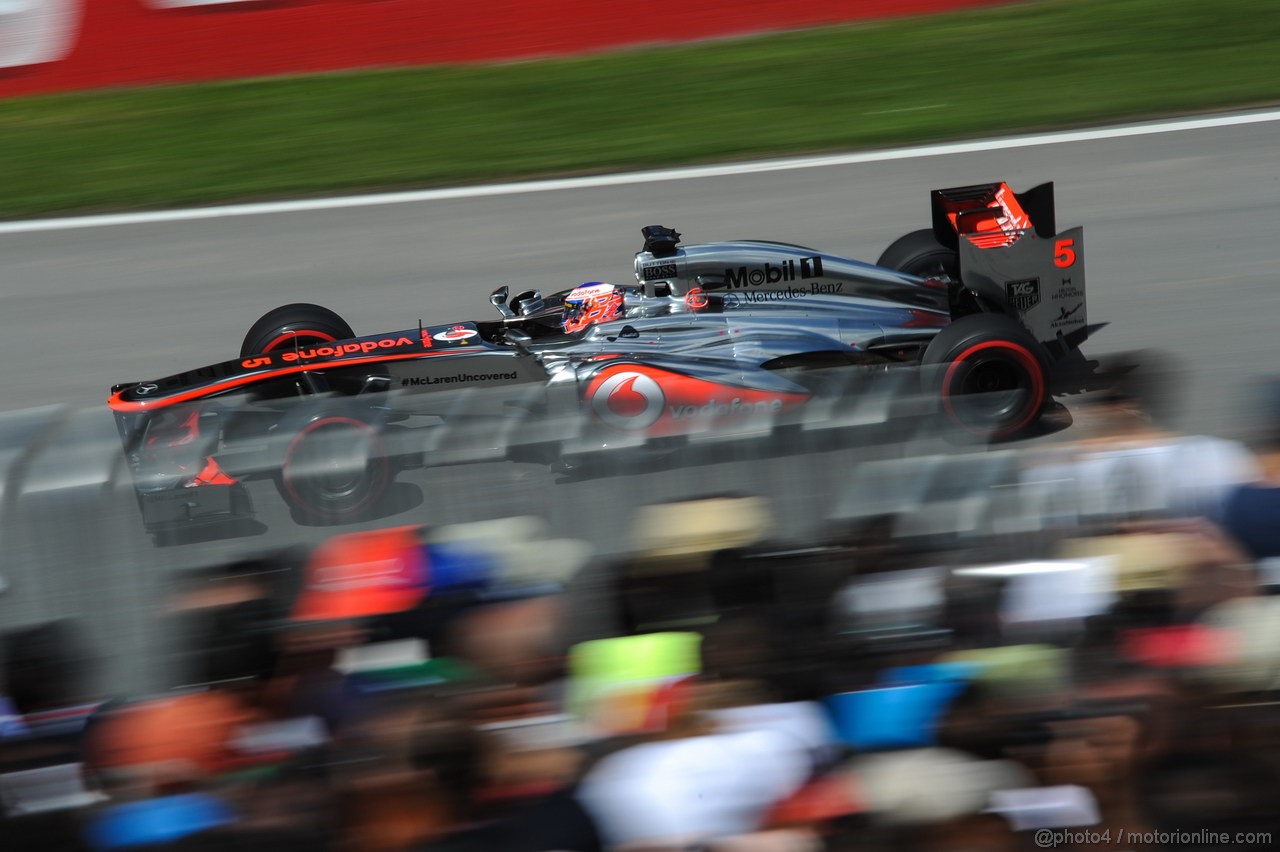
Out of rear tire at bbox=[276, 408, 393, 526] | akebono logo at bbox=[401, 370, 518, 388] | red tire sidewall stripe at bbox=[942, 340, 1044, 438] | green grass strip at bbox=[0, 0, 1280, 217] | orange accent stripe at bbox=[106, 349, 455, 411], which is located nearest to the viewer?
rear tire at bbox=[276, 408, 393, 526]

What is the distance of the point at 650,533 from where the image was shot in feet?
11.6

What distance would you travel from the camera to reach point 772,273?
6.89m

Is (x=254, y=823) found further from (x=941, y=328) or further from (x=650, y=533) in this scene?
(x=941, y=328)

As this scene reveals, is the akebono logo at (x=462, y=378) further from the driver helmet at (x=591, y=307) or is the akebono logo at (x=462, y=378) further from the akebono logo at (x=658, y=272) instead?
the akebono logo at (x=658, y=272)

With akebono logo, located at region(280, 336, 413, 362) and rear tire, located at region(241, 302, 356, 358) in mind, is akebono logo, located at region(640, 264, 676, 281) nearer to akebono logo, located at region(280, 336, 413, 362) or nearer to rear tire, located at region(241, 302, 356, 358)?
akebono logo, located at region(280, 336, 413, 362)

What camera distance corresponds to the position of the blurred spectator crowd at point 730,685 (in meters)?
3.05

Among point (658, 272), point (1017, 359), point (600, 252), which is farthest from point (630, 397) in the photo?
point (600, 252)

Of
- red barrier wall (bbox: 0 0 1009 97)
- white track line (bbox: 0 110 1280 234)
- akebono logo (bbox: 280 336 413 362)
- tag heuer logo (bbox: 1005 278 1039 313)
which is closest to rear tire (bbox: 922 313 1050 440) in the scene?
tag heuer logo (bbox: 1005 278 1039 313)

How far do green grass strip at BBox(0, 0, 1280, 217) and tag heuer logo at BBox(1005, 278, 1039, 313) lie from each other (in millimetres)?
4946

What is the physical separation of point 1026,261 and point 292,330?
3688 millimetres

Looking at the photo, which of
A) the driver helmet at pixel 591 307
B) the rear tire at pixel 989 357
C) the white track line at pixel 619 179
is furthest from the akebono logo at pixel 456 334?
the white track line at pixel 619 179

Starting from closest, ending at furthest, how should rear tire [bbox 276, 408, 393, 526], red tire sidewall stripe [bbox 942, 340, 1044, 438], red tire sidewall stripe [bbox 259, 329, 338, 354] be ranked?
rear tire [bbox 276, 408, 393, 526], red tire sidewall stripe [bbox 942, 340, 1044, 438], red tire sidewall stripe [bbox 259, 329, 338, 354]

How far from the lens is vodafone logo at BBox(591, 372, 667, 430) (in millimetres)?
5988

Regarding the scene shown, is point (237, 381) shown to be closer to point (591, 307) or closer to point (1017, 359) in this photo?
Answer: point (591, 307)
